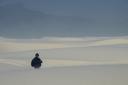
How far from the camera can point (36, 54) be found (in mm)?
58469

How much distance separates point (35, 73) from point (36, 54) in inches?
121

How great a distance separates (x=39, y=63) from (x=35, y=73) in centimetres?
235

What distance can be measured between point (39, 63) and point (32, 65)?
68cm

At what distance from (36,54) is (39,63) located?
973 mm

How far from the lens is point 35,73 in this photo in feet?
183

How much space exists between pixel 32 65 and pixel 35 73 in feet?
7.39

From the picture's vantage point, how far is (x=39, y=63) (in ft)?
190

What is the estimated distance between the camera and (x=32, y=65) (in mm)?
58000
